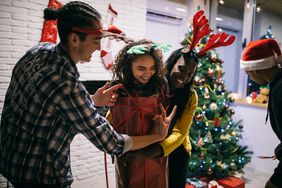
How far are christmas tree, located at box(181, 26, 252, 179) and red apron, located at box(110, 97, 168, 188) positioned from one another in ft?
6.96

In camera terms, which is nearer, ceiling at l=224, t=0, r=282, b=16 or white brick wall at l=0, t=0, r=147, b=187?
white brick wall at l=0, t=0, r=147, b=187

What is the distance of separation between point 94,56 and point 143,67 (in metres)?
2.17

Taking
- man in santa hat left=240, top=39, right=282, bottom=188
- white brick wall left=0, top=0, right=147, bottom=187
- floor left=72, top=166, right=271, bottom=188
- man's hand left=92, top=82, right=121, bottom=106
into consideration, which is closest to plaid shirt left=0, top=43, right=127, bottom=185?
man's hand left=92, top=82, right=121, bottom=106

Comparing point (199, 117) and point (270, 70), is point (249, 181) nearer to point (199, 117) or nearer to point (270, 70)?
point (199, 117)

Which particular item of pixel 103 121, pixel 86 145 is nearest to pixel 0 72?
pixel 86 145

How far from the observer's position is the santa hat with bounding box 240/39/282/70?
1.59m

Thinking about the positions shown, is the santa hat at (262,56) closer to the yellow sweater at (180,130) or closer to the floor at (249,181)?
the yellow sweater at (180,130)

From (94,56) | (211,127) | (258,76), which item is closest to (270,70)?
(258,76)

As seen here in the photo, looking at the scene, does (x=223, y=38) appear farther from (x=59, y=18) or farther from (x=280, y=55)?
(x=59, y=18)

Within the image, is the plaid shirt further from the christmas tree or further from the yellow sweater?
the christmas tree

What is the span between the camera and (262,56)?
161 centimetres

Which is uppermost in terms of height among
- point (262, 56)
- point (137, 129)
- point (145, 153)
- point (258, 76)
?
point (262, 56)

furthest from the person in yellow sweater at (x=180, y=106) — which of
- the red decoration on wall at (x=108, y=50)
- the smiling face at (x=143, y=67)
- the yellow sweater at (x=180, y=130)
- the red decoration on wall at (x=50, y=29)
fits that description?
the red decoration on wall at (x=108, y=50)

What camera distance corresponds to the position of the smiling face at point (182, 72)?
1.57m
